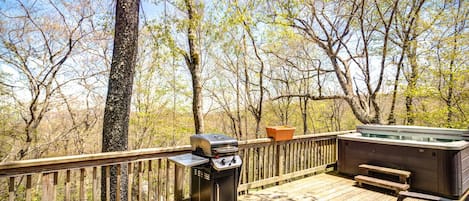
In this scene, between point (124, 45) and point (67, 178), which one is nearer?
point (67, 178)

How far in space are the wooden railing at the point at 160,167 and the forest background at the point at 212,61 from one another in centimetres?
200

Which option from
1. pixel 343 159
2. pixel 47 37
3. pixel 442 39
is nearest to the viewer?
pixel 343 159

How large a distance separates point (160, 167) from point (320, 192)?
248 cm

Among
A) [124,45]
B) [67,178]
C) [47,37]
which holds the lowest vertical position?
[67,178]

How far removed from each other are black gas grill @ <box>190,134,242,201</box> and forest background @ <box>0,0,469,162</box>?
2903 mm

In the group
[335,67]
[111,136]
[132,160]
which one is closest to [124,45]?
[111,136]

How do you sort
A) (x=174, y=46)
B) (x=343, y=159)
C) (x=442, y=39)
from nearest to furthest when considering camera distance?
(x=343, y=159), (x=174, y=46), (x=442, y=39)

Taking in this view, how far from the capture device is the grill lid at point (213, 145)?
7.68ft

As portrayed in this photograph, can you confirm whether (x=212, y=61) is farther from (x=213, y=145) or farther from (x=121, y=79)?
(x=213, y=145)

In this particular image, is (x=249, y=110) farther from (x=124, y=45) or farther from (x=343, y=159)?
(x=124, y=45)

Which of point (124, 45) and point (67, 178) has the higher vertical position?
point (124, 45)

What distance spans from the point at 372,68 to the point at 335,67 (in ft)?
4.82

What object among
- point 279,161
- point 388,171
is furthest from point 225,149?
point 388,171

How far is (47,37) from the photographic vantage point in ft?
19.9
